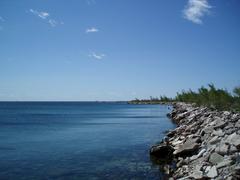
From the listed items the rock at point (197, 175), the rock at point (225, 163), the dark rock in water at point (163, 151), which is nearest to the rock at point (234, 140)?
the rock at point (225, 163)

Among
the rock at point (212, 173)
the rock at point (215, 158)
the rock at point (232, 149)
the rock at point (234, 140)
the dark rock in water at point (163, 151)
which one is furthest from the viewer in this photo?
the dark rock in water at point (163, 151)

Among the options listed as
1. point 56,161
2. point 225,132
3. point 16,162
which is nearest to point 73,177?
point 56,161

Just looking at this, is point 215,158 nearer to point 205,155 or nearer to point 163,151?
point 205,155

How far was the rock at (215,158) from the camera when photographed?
12809 millimetres

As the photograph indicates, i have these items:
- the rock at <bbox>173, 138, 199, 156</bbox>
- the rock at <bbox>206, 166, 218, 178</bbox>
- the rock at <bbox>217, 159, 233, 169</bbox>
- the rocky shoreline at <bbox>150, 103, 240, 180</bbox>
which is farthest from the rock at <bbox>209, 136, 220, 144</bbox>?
the rock at <bbox>206, 166, 218, 178</bbox>

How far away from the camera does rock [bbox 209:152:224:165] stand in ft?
42.0

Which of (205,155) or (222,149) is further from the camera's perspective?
(205,155)

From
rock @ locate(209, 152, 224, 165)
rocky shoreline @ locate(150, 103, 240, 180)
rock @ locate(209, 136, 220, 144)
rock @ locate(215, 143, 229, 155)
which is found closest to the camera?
rocky shoreline @ locate(150, 103, 240, 180)

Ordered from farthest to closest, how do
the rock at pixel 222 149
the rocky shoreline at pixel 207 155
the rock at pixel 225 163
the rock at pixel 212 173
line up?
the rock at pixel 222 149 → the rock at pixel 225 163 → the rocky shoreline at pixel 207 155 → the rock at pixel 212 173

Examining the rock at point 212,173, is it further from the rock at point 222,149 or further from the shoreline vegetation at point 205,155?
the rock at point 222,149

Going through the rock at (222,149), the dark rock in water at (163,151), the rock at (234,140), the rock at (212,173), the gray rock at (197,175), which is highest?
the rock at (234,140)

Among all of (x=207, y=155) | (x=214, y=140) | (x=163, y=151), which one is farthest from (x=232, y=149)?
(x=163, y=151)

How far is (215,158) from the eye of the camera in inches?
515

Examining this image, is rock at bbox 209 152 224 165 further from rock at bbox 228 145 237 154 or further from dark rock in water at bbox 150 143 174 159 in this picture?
dark rock in water at bbox 150 143 174 159
